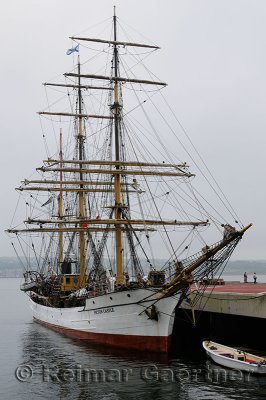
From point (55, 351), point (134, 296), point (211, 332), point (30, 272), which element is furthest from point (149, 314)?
point (30, 272)

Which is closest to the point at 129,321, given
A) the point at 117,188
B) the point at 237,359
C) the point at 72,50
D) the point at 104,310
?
the point at 104,310

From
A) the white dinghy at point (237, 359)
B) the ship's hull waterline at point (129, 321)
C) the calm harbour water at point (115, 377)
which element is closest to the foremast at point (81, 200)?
the ship's hull waterline at point (129, 321)

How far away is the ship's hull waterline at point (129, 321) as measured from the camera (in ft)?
98.6

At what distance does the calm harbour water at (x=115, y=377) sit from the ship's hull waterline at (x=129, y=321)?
0.78 meters

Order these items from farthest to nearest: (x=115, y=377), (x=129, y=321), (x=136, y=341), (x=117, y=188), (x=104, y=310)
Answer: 1. (x=117, y=188)
2. (x=104, y=310)
3. (x=129, y=321)
4. (x=136, y=341)
5. (x=115, y=377)

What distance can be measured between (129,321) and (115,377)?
6.18 metres

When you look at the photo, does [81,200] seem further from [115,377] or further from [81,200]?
[115,377]

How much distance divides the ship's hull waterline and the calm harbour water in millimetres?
781

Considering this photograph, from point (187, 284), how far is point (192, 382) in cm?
664

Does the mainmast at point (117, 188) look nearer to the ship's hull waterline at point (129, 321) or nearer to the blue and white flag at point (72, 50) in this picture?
the ship's hull waterline at point (129, 321)

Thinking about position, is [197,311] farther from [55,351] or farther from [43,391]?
[43,391]

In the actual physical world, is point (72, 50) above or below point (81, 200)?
above

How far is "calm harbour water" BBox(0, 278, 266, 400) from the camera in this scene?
22.4 meters

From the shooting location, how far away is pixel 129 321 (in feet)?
102
